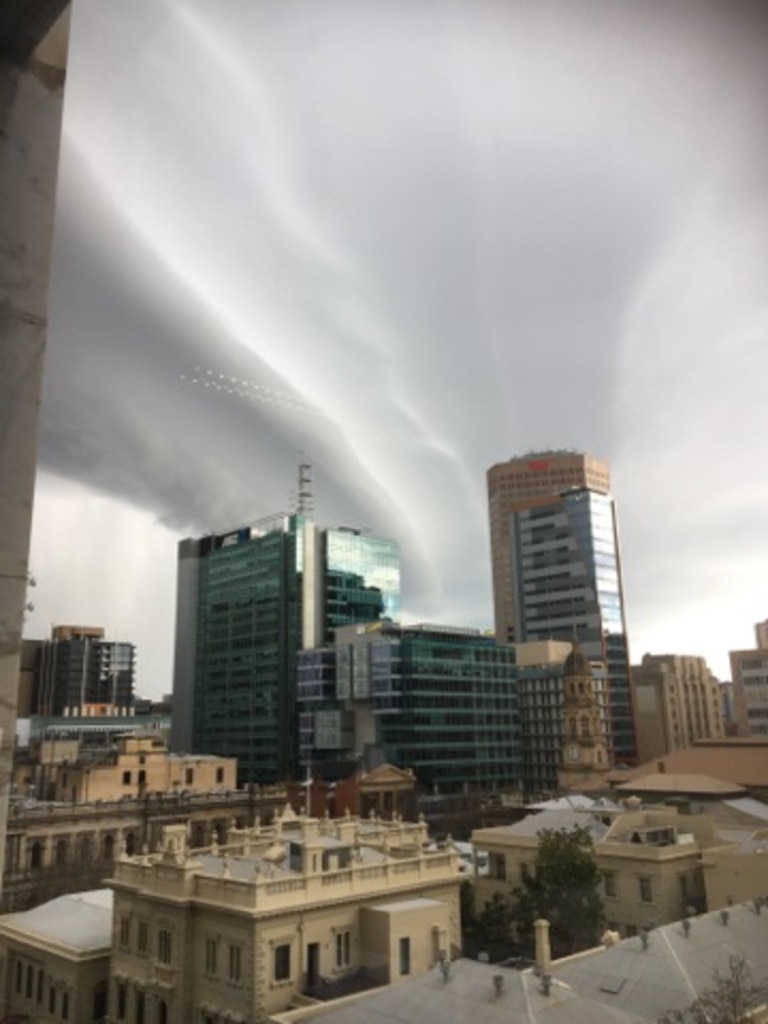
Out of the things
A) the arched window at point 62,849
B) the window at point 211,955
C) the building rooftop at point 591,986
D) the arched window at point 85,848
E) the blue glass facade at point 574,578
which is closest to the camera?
the building rooftop at point 591,986

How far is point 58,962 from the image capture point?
24.5m

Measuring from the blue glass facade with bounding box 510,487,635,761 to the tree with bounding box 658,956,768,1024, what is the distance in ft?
277

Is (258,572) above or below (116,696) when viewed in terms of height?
above

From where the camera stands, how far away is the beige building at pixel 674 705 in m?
102

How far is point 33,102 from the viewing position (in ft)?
10.0

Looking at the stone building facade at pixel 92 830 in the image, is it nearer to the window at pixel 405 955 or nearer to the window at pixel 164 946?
the window at pixel 164 946

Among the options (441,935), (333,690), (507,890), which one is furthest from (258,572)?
(441,935)

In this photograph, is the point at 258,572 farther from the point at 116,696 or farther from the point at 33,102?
the point at 33,102

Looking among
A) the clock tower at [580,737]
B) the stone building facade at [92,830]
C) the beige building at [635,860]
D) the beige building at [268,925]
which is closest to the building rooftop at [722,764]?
the clock tower at [580,737]

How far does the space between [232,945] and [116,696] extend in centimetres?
10064

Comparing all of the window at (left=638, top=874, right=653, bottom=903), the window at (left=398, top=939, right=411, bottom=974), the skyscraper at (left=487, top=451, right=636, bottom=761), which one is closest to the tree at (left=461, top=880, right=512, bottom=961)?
the window at (left=638, top=874, right=653, bottom=903)

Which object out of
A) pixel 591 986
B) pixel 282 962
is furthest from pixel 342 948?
pixel 591 986

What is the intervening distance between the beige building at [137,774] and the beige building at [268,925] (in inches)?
1299

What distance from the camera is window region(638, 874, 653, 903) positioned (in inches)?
1080
